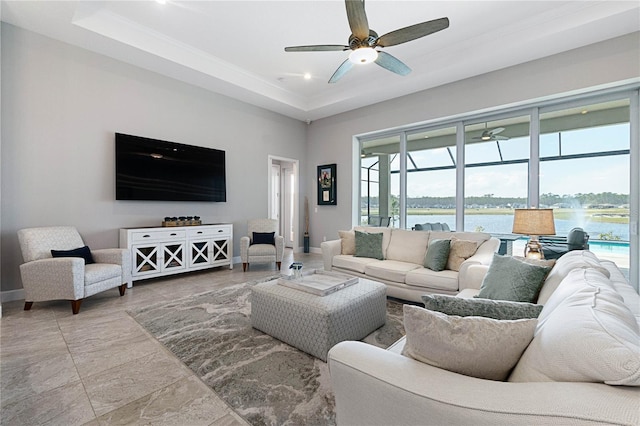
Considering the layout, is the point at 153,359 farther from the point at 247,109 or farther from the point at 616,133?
the point at 616,133

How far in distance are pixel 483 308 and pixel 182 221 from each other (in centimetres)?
438

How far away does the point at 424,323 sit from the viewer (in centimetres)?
96

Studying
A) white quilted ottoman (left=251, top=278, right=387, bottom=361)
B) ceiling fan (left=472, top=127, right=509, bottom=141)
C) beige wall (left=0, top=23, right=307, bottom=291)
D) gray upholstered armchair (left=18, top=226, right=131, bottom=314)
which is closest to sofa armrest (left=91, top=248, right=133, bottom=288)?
gray upholstered armchair (left=18, top=226, right=131, bottom=314)

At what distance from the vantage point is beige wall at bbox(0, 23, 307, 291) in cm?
332

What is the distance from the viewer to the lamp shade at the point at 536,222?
2633 mm

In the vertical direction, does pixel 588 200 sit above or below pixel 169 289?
above

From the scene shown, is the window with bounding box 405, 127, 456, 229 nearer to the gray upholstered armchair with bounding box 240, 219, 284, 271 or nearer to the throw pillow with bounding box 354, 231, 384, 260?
the throw pillow with bounding box 354, 231, 384, 260

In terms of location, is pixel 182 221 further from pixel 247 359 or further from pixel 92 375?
pixel 247 359

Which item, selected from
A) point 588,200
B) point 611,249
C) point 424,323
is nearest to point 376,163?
point 588,200

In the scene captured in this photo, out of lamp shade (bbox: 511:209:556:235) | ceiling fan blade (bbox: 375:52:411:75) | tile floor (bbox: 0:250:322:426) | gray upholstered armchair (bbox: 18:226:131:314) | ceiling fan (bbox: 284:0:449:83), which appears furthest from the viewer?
ceiling fan blade (bbox: 375:52:411:75)

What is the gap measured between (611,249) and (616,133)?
1.48 m

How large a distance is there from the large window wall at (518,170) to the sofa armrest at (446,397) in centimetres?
433

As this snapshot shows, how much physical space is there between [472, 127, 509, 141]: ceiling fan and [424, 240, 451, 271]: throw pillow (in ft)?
7.71

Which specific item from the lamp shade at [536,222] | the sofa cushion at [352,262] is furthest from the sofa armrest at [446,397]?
the sofa cushion at [352,262]
